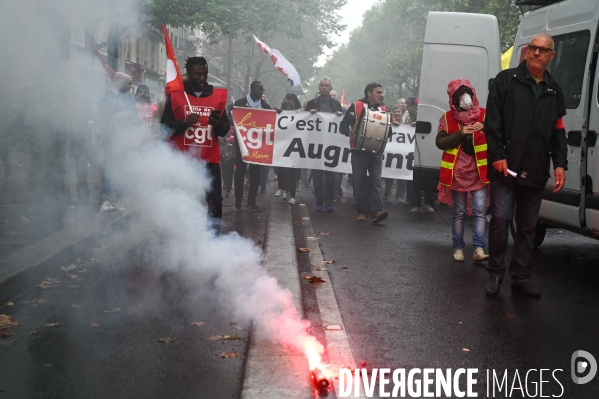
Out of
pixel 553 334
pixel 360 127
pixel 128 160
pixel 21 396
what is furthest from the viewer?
pixel 360 127

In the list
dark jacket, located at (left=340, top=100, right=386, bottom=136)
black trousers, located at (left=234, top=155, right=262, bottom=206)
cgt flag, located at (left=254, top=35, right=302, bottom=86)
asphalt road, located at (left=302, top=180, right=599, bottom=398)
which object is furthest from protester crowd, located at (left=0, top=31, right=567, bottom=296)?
cgt flag, located at (left=254, top=35, right=302, bottom=86)

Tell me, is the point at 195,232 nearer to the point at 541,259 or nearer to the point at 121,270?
the point at 121,270

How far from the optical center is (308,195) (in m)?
15.9

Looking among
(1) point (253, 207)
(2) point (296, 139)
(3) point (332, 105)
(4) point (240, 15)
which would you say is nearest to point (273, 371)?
(1) point (253, 207)

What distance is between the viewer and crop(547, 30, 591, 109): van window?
23.1 ft

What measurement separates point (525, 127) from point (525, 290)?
131 centimetres

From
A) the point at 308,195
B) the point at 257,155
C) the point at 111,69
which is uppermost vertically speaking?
the point at 111,69

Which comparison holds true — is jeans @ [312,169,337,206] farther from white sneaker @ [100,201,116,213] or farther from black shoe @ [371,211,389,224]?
white sneaker @ [100,201,116,213]

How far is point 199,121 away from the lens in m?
7.04

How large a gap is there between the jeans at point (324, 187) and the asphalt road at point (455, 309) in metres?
3.08

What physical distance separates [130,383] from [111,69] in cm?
684

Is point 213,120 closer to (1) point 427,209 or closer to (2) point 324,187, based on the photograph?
(2) point 324,187

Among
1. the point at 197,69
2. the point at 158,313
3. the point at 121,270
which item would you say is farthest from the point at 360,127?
the point at 158,313

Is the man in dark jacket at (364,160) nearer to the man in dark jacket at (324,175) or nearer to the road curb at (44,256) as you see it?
the man in dark jacket at (324,175)
